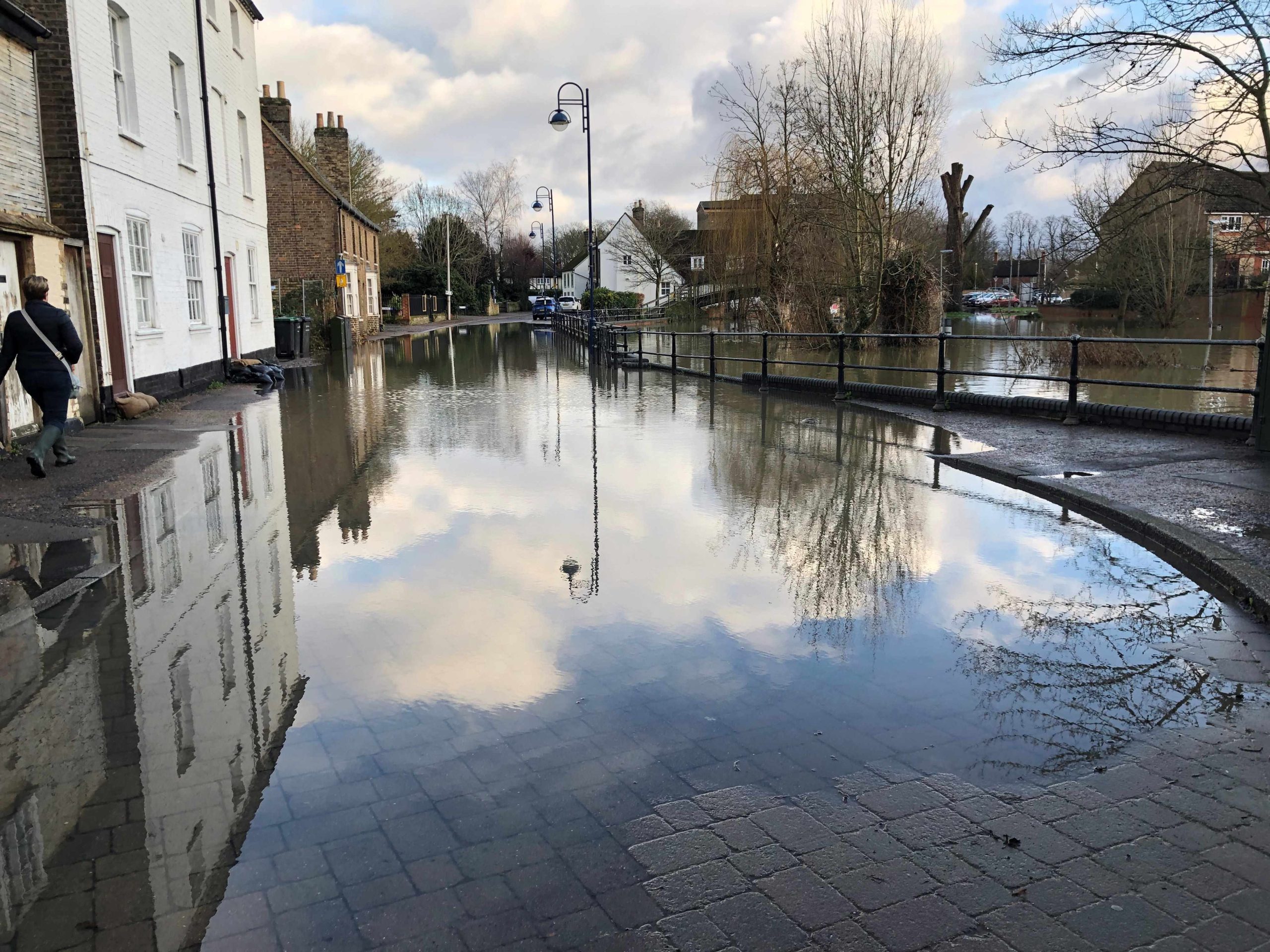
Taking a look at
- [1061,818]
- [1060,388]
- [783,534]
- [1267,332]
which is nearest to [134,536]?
[783,534]

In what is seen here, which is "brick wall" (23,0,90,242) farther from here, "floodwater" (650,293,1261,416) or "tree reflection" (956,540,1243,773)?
"tree reflection" (956,540,1243,773)

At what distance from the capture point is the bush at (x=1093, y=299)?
52.3m

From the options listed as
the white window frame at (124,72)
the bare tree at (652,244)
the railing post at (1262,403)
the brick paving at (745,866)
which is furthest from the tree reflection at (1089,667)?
the bare tree at (652,244)

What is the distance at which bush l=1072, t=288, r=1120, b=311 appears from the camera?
52312 mm

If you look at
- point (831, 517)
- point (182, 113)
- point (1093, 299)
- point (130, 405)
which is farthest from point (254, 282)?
point (1093, 299)

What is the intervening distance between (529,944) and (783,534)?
16.3 ft

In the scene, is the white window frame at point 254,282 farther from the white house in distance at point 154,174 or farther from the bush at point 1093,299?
the bush at point 1093,299

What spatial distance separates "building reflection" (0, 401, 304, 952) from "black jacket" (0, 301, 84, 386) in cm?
286

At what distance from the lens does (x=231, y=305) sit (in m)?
23.2

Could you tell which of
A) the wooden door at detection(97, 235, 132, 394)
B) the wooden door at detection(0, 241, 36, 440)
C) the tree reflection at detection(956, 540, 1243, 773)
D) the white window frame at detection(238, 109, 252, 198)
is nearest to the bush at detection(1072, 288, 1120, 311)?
the white window frame at detection(238, 109, 252, 198)

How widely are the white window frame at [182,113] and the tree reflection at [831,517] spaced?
13.4 m

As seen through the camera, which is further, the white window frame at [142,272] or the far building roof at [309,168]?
the far building roof at [309,168]

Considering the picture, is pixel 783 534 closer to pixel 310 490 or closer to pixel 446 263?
pixel 310 490

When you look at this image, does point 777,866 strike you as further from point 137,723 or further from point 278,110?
point 278,110
